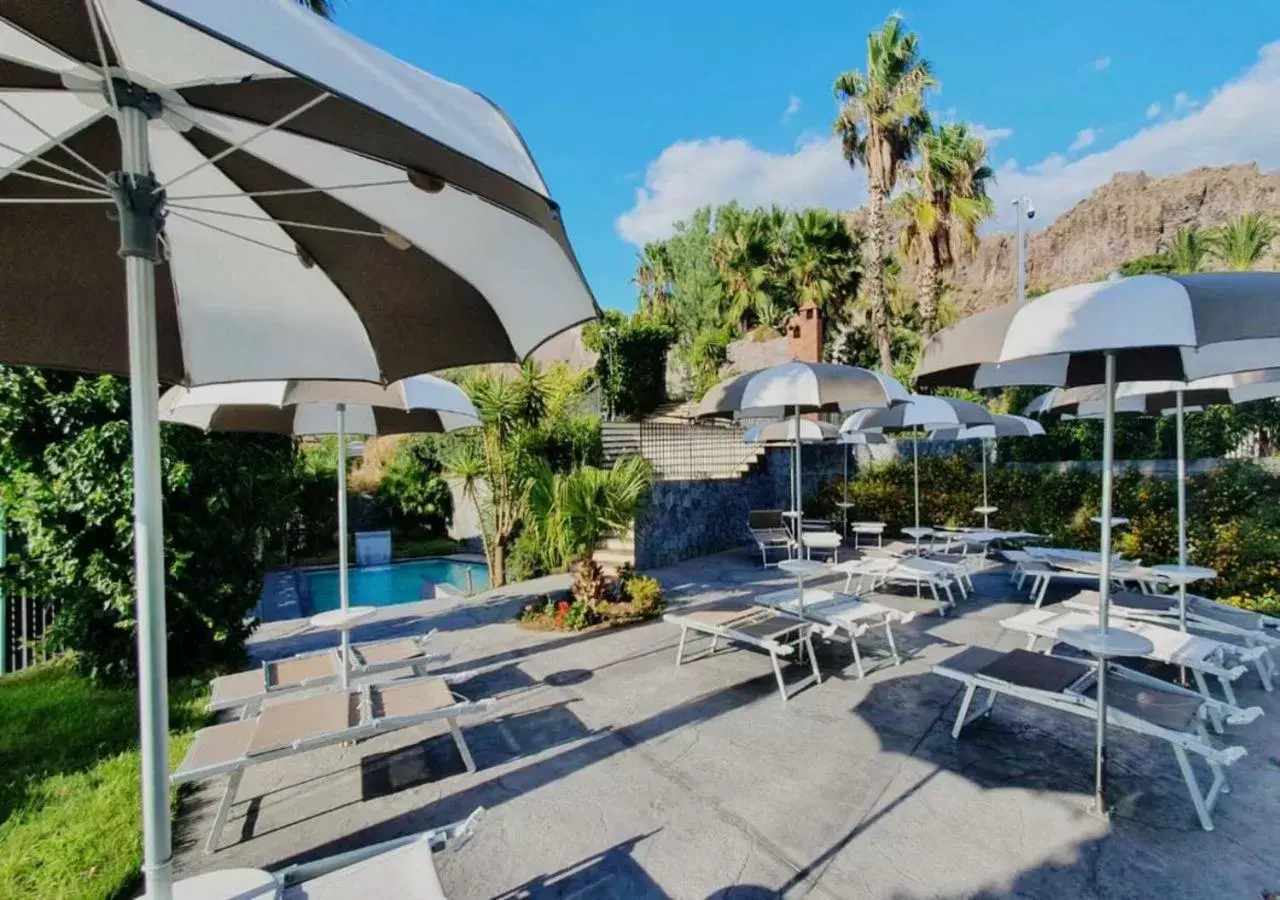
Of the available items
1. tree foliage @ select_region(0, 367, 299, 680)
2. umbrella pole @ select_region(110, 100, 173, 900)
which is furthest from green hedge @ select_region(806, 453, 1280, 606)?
tree foliage @ select_region(0, 367, 299, 680)

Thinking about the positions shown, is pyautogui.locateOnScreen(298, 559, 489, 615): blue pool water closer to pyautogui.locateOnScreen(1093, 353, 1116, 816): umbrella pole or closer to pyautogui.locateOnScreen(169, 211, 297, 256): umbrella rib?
pyautogui.locateOnScreen(169, 211, 297, 256): umbrella rib

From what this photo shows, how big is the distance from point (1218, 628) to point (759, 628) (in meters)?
3.72

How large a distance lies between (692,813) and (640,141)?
27.6m

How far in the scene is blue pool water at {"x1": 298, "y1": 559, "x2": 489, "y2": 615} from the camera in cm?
1244

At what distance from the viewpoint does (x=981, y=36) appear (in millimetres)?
15211

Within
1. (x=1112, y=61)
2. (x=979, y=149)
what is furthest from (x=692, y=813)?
(x=1112, y=61)

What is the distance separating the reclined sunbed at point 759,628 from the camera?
4609mm

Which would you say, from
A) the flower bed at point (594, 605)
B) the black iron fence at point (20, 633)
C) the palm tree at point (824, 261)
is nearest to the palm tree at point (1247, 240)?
the palm tree at point (824, 261)

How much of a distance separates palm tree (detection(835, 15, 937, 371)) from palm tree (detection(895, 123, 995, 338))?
55 cm

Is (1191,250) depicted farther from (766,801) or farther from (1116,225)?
(1116,225)

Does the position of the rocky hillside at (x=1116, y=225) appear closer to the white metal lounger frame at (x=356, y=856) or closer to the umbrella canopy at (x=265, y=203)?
the umbrella canopy at (x=265, y=203)

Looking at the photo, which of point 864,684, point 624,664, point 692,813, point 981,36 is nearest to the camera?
point 692,813

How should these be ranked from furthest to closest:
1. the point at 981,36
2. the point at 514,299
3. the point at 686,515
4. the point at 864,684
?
the point at 981,36 < the point at 686,515 < the point at 864,684 < the point at 514,299

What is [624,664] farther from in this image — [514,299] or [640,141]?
[640,141]
